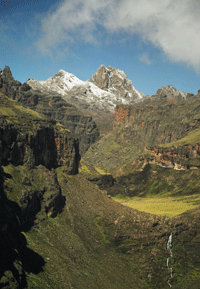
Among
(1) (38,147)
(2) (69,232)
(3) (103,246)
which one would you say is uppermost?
(1) (38,147)

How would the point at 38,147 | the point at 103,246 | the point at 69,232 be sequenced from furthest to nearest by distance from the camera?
the point at 38,147 → the point at 103,246 → the point at 69,232

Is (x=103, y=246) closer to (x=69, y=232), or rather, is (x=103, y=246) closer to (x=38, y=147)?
(x=69, y=232)

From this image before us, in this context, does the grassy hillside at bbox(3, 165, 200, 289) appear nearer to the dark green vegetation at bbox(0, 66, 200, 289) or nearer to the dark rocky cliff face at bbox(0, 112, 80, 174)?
the dark green vegetation at bbox(0, 66, 200, 289)

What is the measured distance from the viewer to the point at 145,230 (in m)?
108

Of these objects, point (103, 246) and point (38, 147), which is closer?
point (103, 246)

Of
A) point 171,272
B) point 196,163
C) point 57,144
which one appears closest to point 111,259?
point 171,272

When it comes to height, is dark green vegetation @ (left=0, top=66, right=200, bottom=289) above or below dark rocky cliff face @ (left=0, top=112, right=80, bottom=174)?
below

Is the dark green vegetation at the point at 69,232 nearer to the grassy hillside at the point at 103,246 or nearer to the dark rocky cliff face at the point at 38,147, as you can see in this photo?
the grassy hillside at the point at 103,246

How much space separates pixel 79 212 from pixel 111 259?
26846 mm

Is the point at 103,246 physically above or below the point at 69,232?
below

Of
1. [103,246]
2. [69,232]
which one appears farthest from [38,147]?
[103,246]

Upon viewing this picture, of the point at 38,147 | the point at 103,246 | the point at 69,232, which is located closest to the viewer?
the point at 69,232

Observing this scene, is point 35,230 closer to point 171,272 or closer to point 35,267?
point 35,267

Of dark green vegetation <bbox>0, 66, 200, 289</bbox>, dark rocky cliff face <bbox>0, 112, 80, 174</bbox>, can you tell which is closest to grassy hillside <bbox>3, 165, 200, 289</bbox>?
dark green vegetation <bbox>0, 66, 200, 289</bbox>
